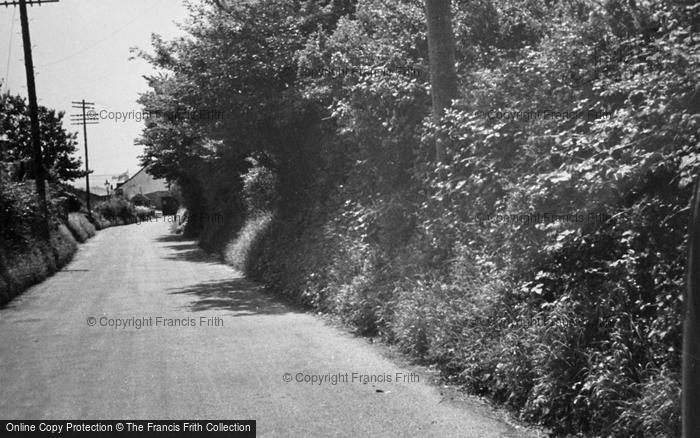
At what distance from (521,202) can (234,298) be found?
924 centimetres

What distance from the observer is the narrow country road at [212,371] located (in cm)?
631

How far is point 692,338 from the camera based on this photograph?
314 cm

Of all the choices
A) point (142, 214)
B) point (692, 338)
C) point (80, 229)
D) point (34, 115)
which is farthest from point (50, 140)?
point (692, 338)

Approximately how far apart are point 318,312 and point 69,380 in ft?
18.6

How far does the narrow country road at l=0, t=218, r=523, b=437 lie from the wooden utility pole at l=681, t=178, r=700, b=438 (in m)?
2.69

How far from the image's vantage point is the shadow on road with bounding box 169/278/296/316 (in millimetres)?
13594

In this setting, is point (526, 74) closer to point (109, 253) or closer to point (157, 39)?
point (157, 39)

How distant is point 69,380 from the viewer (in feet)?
25.6

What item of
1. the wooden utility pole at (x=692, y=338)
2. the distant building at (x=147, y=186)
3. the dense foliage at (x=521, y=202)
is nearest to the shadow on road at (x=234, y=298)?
the dense foliage at (x=521, y=202)

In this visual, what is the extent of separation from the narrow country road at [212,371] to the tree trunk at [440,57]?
12.3ft

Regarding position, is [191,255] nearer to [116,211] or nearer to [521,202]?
[521,202]

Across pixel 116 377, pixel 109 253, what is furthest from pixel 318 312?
pixel 109 253

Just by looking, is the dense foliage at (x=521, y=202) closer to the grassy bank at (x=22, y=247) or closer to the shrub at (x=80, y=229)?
the grassy bank at (x=22, y=247)

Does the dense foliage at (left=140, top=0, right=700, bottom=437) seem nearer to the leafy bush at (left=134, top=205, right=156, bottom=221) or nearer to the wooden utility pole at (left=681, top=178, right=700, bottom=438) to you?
the wooden utility pole at (left=681, top=178, right=700, bottom=438)
